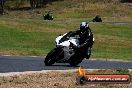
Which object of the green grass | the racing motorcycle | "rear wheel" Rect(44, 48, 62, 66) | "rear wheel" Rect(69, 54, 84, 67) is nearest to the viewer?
the racing motorcycle

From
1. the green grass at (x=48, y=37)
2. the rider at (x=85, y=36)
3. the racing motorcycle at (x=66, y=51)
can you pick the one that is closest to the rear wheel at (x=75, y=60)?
the racing motorcycle at (x=66, y=51)

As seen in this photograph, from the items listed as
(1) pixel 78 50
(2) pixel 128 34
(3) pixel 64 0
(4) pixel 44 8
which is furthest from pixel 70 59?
(3) pixel 64 0

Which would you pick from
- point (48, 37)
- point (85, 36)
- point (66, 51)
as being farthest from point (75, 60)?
point (48, 37)

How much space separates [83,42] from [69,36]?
0.62m

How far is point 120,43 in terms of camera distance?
40.8m

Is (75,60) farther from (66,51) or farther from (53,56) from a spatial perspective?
(53,56)

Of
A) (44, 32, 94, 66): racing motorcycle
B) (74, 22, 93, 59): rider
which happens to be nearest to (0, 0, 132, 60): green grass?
(44, 32, 94, 66): racing motorcycle

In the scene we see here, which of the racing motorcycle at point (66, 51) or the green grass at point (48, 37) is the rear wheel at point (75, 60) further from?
the green grass at point (48, 37)

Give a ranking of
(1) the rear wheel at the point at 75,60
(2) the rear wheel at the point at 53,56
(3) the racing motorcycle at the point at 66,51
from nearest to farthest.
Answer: (3) the racing motorcycle at the point at 66,51 < (2) the rear wheel at the point at 53,56 < (1) the rear wheel at the point at 75,60

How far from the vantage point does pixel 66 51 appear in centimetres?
1870

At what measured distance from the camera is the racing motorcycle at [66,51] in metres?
18.5

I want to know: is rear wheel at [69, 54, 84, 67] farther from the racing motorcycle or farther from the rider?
the rider

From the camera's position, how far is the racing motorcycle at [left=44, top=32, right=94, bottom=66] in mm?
18516

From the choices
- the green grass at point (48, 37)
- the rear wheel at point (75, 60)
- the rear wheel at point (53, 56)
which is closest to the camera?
the rear wheel at point (53, 56)
